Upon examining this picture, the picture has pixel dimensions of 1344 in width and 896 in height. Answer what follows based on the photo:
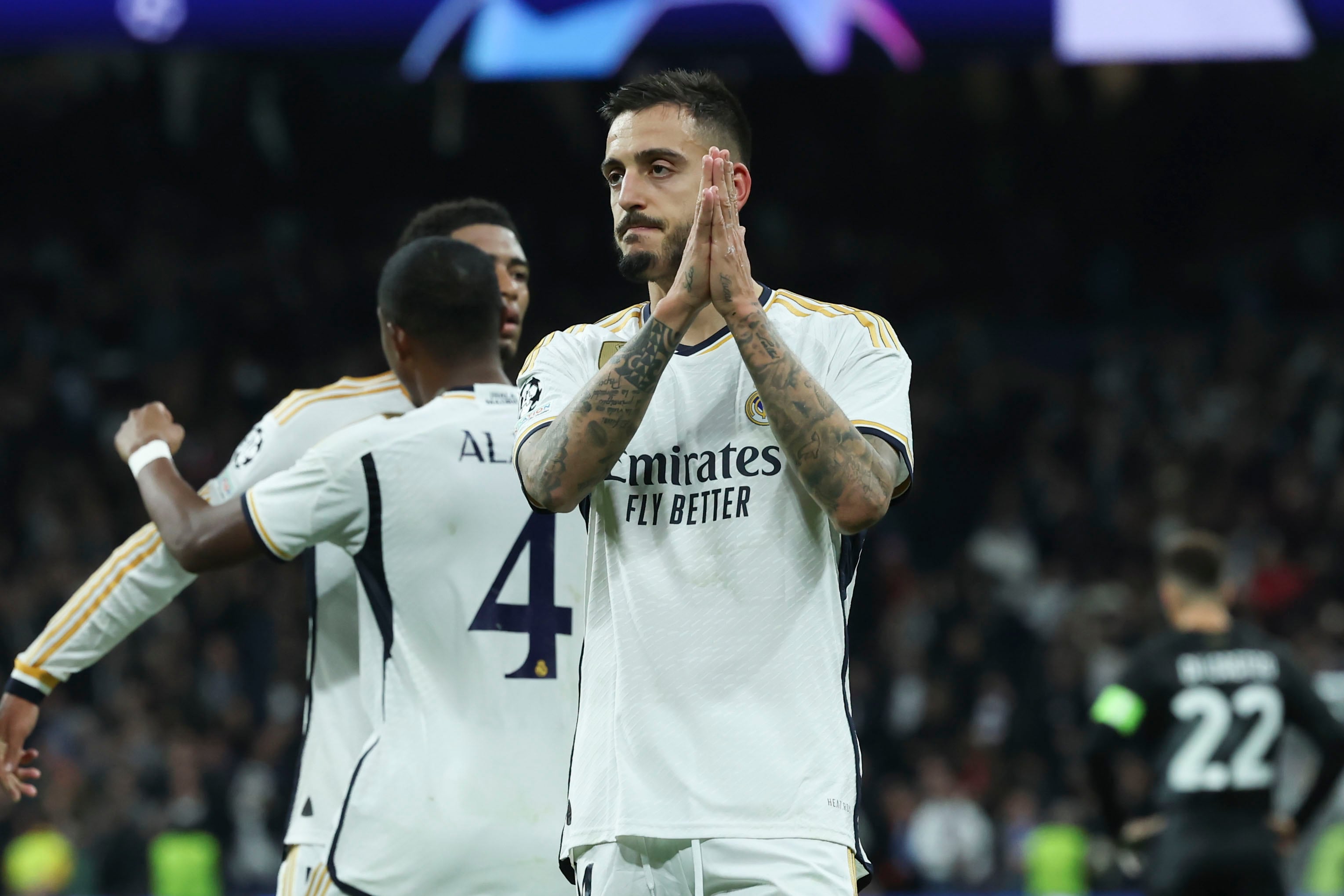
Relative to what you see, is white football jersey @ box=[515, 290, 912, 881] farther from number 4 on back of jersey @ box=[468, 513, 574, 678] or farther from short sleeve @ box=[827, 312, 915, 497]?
number 4 on back of jersey @ box=[468, 513, 574, 678]

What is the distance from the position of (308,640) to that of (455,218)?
4.61ft

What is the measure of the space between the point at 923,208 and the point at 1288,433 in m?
4.87

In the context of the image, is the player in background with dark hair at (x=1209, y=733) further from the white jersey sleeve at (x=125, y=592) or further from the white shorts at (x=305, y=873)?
the white jersey sleeve at (x=125, y=592)

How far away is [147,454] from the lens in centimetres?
423

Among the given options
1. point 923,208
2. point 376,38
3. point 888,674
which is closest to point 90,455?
point 376,38

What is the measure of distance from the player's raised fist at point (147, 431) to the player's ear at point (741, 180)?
5.87 ft

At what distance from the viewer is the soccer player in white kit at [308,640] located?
14.0ft

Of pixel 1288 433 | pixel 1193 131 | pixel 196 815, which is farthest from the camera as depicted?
pixel 1193 131

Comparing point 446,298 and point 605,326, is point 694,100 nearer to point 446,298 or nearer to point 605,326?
point 605,326

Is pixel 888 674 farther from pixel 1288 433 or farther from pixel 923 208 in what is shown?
pixel 923 208

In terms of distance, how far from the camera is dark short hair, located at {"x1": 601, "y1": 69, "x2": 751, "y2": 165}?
3215 mm

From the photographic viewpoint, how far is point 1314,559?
15.4 meters

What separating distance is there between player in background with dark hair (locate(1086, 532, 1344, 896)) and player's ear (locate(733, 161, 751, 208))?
404 cm

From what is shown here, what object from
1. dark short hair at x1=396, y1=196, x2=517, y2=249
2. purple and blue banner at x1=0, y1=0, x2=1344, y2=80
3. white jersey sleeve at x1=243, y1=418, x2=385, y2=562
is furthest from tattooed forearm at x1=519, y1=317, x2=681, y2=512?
purple and blue banner at x1=0, y1=0, x2=1344, y2=80
